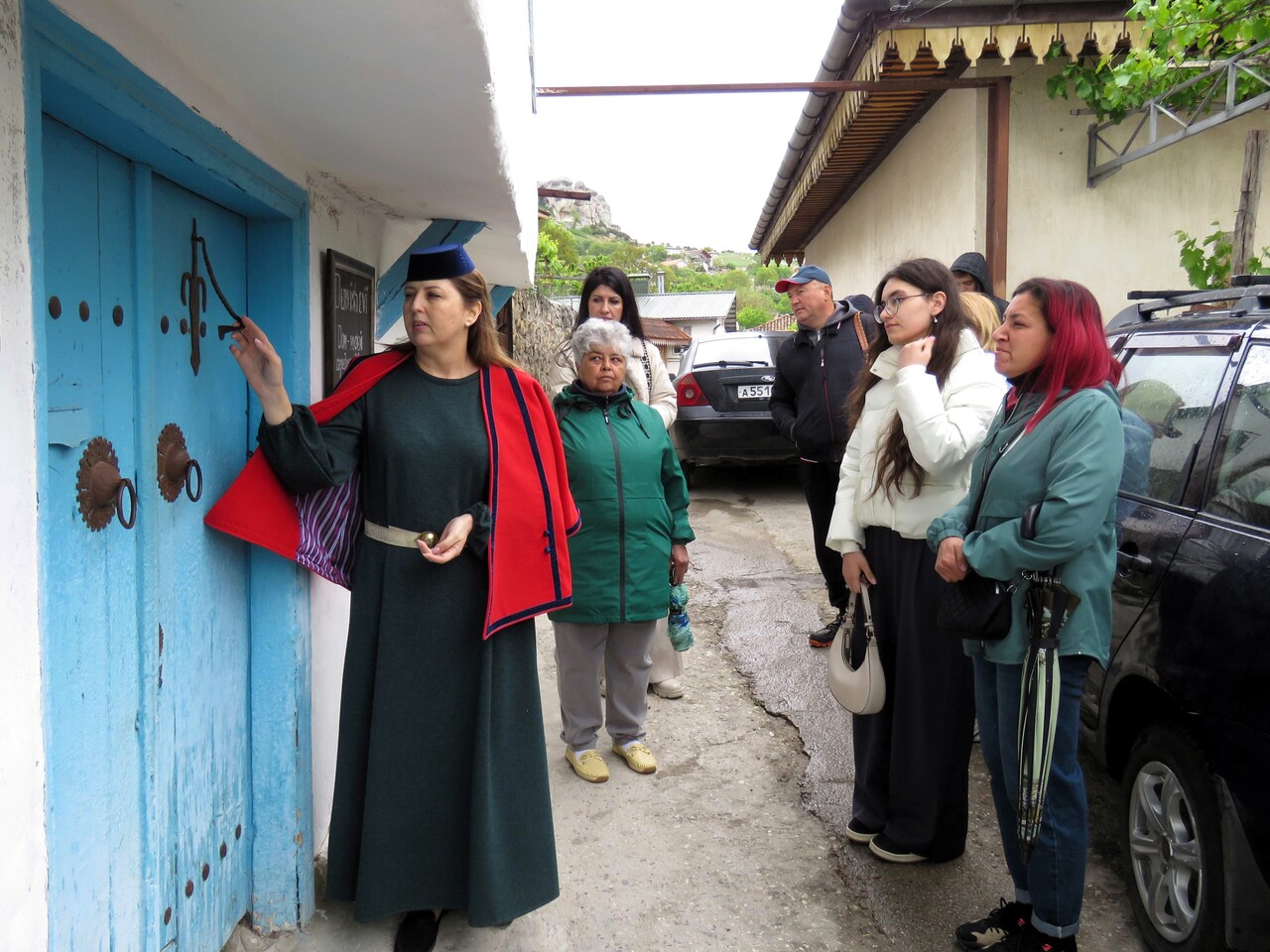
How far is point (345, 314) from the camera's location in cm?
293

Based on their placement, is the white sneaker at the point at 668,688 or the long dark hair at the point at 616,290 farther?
the white sneaker at the point at 668,688

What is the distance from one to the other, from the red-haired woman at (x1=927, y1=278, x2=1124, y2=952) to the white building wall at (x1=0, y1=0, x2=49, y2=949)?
75.8 inches

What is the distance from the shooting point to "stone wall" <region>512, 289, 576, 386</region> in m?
10.9

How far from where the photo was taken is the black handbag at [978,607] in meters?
2.30

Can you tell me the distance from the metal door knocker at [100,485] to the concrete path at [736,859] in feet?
4.41

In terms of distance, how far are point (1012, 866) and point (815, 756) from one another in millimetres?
1320

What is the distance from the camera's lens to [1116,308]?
24.1ft

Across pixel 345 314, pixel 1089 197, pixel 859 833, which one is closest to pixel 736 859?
pixel 859 833

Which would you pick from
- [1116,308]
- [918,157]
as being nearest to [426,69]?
[1116,308]

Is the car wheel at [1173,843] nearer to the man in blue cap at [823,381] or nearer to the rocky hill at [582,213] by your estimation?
the man in blue cap at [823,381]

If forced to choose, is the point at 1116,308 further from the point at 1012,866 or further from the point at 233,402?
the point at 233,402

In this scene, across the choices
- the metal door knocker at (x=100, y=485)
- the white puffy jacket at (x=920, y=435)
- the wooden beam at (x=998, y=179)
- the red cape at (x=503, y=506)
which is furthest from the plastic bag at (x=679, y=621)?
the wooden beam at (x=998, y=179)

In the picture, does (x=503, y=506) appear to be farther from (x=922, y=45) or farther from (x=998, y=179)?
(x=998, y=179)

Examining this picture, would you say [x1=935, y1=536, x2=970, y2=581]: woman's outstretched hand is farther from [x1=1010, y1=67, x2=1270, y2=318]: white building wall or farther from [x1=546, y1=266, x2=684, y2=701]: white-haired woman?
[x1=1010, y1=67, x2=1270, y2=318]: white building wall
